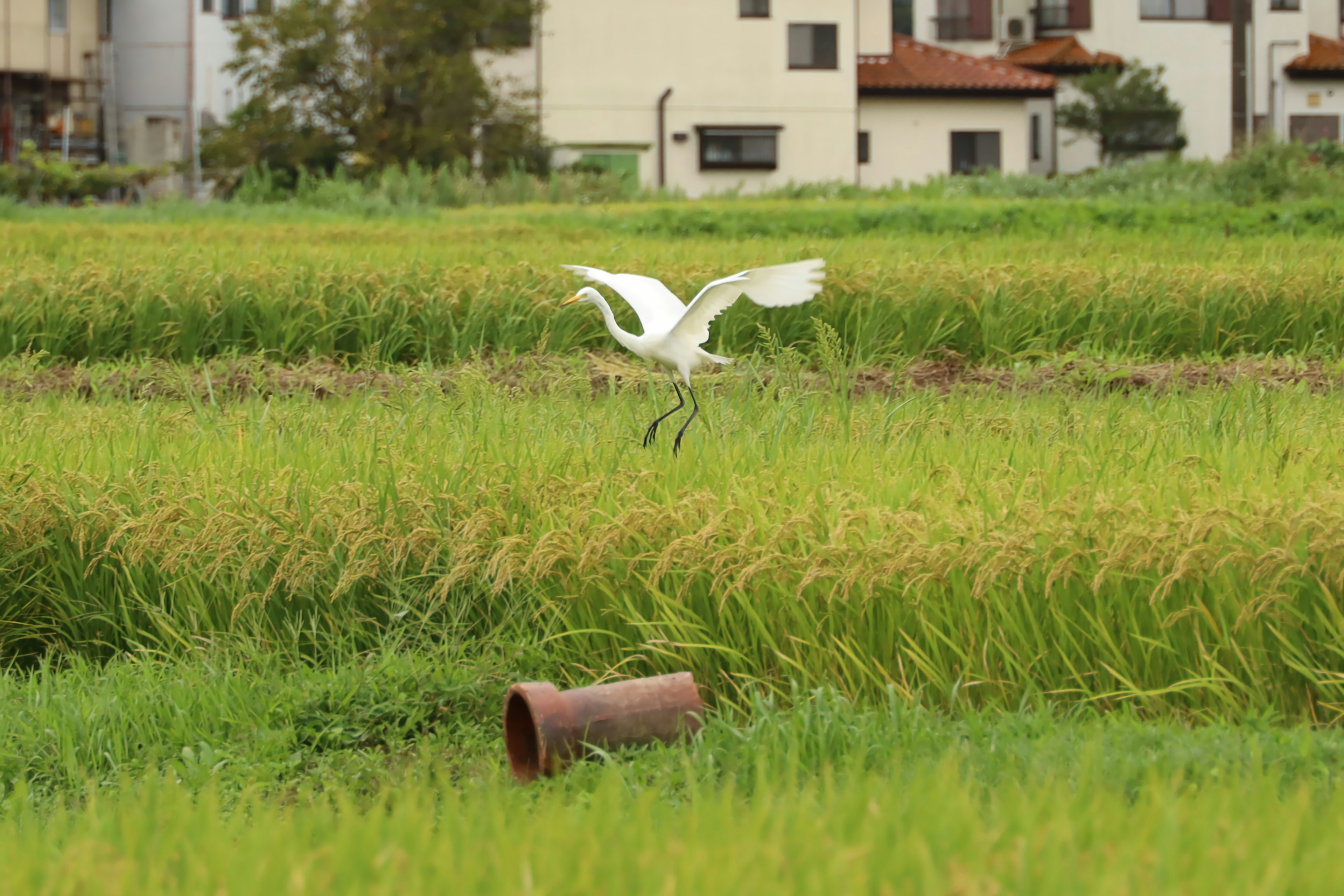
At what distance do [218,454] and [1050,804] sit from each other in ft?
13.9

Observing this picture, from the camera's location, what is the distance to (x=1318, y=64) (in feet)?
139

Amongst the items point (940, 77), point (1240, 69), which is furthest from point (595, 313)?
point (1240, 69)

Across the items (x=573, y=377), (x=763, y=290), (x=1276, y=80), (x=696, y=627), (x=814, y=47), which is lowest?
(x=696, y=627)


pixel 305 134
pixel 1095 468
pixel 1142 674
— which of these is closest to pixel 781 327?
pixel 1095 468

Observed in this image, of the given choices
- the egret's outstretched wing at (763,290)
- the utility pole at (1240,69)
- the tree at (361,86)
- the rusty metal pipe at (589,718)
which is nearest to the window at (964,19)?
the utility pole at (1240,69)

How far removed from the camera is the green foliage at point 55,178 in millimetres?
25984

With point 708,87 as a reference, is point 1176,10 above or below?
above

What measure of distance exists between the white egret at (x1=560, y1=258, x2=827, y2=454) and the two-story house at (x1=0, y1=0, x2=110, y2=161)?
106ft

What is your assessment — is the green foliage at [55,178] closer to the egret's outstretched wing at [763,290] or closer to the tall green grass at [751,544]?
the tall green grass at [751,544]

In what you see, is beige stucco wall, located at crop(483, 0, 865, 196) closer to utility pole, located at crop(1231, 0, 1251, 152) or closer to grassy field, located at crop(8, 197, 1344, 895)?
utility pole, located at crop(1231, 0, 1251, 152)

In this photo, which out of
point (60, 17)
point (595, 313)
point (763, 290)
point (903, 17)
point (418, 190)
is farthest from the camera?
point (903, 17)

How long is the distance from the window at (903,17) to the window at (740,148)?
13.0 metres

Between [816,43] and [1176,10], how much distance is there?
14384 millimetres

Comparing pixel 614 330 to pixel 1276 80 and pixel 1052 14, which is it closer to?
pixel 1052 14
